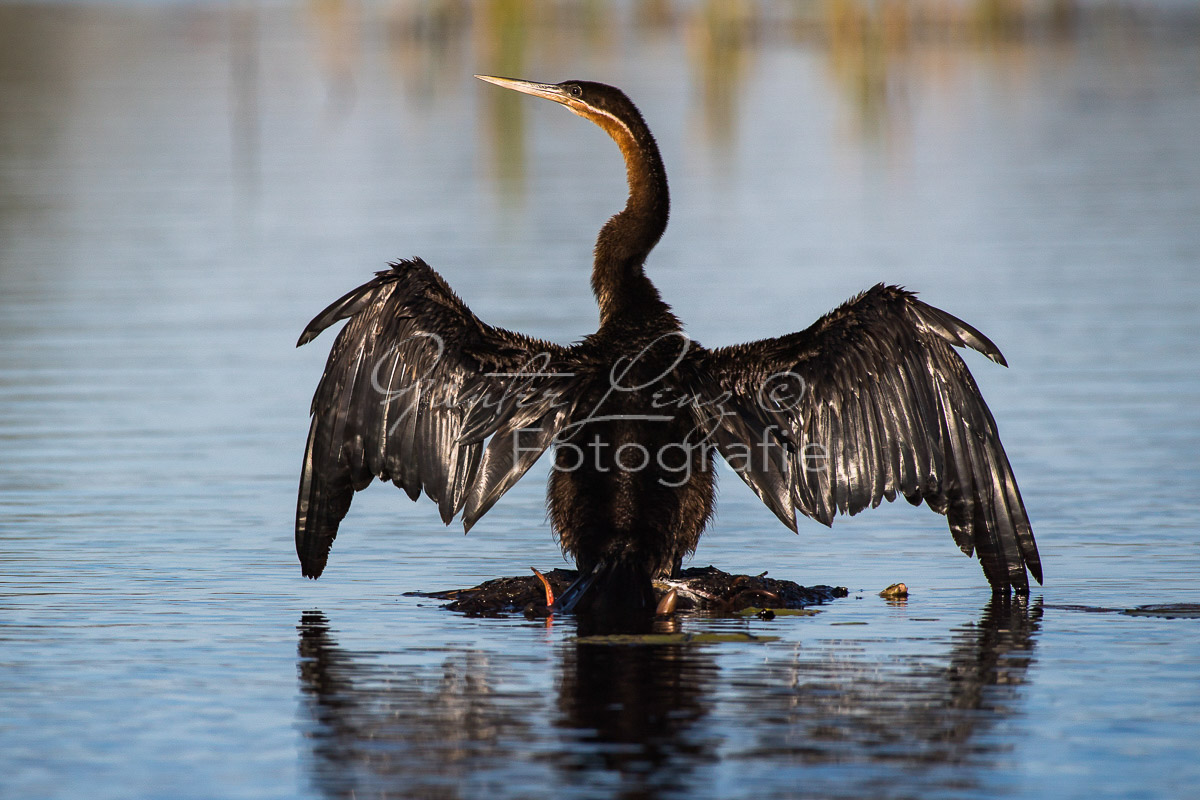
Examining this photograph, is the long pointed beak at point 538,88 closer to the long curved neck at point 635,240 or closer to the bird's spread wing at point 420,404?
the long curved neck at point 635,240

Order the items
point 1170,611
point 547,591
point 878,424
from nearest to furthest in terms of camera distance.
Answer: point 1170,611 → point 547,591 → point 878,424

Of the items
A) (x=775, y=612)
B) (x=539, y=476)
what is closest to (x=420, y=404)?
→ (x=775, y=612)

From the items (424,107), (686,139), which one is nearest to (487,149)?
(686,139)

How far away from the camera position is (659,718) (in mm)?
5758

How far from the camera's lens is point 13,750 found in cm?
558

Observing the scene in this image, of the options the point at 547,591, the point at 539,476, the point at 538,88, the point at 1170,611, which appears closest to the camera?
the point at 1170,611

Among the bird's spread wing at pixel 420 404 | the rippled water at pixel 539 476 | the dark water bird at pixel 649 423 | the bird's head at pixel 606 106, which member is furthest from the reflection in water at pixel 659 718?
the bird's head at pixel 606 106

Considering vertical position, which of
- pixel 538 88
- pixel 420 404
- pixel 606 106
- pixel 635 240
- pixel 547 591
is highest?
pixel 538 88

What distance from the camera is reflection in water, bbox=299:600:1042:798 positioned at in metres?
5.21

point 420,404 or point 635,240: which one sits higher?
point 635,240

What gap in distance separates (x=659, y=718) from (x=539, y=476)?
4.74 m

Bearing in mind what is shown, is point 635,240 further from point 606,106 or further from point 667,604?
point 667,604

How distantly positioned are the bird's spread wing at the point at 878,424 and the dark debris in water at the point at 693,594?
301mm

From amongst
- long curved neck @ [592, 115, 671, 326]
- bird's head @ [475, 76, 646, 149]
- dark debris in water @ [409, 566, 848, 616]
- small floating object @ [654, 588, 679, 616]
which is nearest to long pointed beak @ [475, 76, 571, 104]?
bird's head @ [475, 76, 646, 149]
